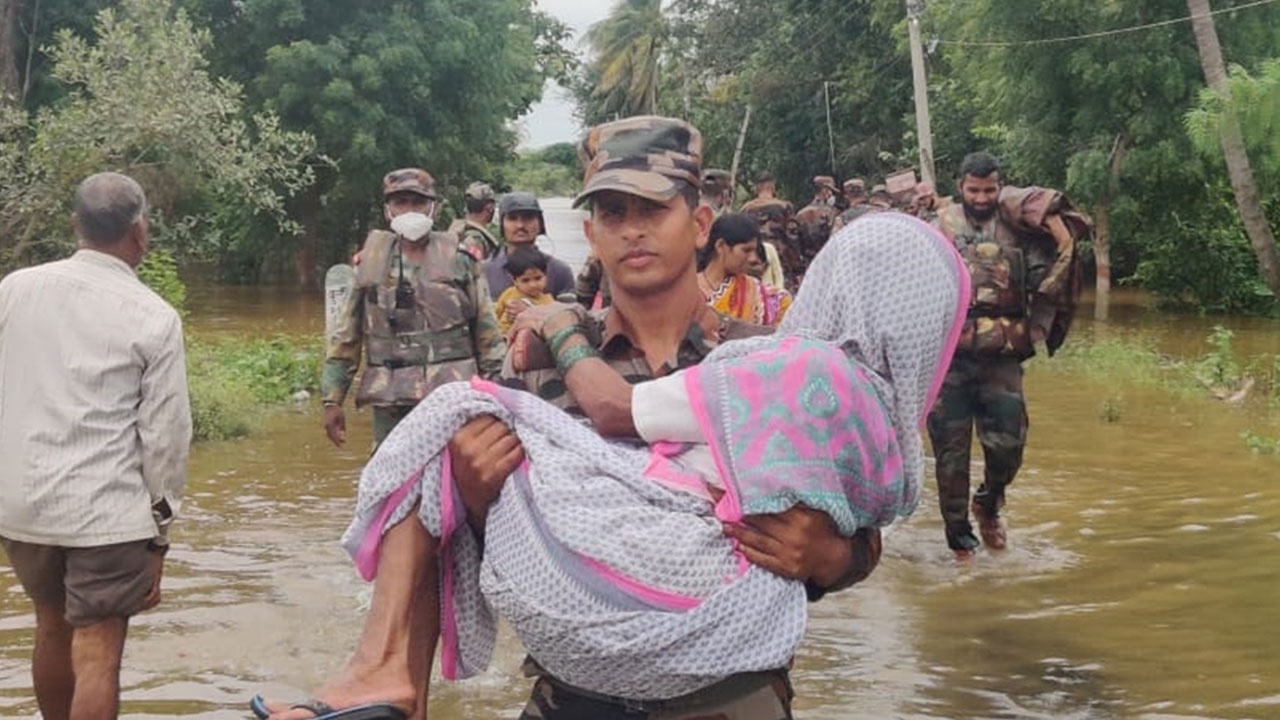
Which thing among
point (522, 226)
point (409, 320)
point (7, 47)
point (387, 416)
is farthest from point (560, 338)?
point (7, 47)

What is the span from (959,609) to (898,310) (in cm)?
465

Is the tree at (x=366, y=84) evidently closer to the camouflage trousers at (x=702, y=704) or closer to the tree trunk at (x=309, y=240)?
the tree trunk at (x=309, y=240)

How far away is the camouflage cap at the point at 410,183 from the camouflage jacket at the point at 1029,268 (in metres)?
2.43

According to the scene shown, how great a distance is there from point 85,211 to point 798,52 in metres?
33.0

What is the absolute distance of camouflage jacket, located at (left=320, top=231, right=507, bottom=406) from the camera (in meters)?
6.29

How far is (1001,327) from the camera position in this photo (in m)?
7.15

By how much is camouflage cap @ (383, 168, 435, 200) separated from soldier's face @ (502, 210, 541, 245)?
3.80ft

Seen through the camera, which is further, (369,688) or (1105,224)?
(1105,224)

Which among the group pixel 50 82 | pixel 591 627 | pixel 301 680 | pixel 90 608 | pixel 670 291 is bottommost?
pixel 301 680

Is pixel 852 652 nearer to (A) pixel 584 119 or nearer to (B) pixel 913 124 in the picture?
(B) pixel 913 124

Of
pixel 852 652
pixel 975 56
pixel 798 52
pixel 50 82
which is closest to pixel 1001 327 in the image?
pixel 852 652

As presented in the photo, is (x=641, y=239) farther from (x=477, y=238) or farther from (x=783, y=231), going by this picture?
(x=783, y=231)

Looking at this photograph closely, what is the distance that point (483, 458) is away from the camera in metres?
2.21

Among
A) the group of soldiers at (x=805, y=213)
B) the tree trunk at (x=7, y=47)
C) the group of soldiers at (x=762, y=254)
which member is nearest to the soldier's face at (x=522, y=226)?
the group of soldiers at (x=762, y=254)
